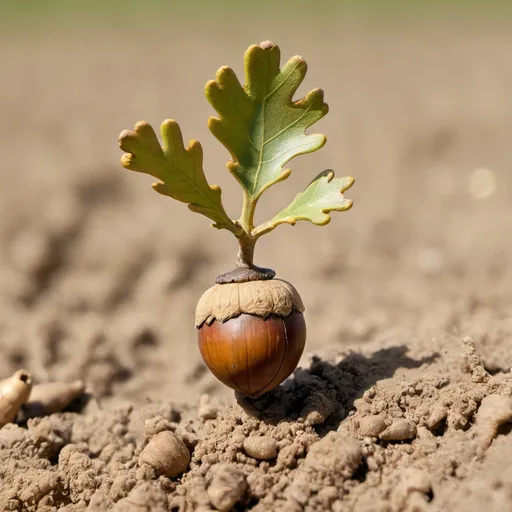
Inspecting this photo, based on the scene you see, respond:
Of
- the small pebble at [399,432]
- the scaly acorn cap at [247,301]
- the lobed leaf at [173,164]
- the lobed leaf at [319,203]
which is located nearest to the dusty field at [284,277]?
the small pebble at [399,432]

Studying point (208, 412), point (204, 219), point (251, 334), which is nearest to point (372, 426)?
point (251, 334)

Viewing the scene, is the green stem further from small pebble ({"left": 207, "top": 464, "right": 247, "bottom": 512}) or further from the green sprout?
small pebble ({"left": 207, "top": 464, "right": 247, "bottom": 512})

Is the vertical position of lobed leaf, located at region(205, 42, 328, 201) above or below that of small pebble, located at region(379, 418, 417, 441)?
above

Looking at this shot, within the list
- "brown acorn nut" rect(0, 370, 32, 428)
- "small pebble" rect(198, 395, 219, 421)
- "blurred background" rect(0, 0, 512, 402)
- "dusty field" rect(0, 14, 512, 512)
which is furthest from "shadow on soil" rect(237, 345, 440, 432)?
"brown acorn nut" rect(0, 370, 32, 428)

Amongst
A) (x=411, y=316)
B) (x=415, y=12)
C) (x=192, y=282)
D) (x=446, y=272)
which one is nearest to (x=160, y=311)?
(x=192, y=282)

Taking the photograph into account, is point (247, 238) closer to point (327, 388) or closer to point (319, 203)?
point (319, 203)

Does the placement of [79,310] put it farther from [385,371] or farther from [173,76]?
[173,76]

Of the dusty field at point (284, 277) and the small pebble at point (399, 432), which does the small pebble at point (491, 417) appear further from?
the small pebble at point (399, 432)
